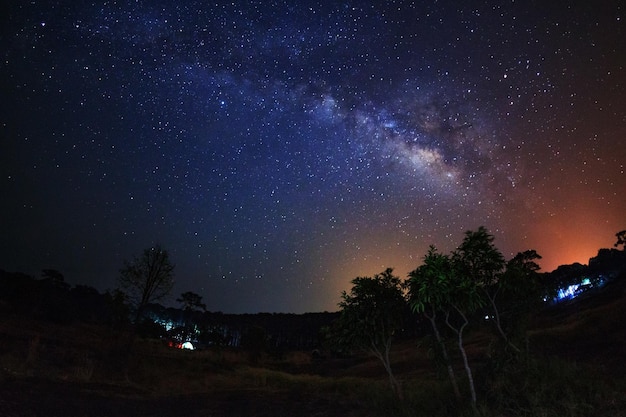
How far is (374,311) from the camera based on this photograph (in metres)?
16.1

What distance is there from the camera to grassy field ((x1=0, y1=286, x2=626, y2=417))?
486 inches

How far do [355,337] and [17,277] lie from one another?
58510mm

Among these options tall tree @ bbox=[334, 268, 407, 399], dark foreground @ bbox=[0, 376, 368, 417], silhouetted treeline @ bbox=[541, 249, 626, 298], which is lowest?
dark foreground @ bbox=[0, 376, 368, 417]

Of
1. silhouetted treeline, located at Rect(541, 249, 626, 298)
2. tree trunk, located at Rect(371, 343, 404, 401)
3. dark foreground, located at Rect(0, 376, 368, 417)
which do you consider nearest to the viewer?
dark foreground, located at Rect(0, 376, 368, 417)

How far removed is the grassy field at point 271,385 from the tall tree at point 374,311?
5.52ft

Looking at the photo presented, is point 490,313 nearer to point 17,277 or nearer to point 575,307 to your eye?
point 575,307

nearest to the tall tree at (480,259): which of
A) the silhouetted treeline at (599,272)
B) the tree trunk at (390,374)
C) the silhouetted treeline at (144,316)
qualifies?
the tree trunk at (390,374)


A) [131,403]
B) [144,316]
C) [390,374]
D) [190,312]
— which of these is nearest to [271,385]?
[131,403]

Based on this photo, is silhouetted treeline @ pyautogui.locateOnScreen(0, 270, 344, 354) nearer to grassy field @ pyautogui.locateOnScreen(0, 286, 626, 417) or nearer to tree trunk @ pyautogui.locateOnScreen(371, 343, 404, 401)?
grassy field @ pyautogui.locateOnScreen(0, 286, 626, 417)

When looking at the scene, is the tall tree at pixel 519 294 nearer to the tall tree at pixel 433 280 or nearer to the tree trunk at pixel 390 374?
the tall tree at pixel 433 280

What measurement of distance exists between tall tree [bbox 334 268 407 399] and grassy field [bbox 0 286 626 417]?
1.68 metres

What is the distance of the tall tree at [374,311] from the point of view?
52.9 feet

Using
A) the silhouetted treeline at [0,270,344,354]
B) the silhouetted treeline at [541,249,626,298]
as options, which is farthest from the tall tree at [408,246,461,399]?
the silhouetted treeline at [541,249,626,298]

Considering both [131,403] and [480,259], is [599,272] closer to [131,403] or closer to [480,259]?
[480,259]
